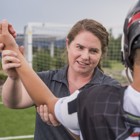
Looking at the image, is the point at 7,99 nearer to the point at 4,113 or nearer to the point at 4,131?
the point at 4,131

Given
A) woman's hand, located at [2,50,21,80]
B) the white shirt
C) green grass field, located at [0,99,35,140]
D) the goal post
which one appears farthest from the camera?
the goal post

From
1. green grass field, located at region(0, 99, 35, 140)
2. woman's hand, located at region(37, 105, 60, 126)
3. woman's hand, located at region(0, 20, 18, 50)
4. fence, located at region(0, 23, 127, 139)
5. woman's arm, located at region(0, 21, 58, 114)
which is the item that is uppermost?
woman's hand, located at region(0, 20, 18, 50)

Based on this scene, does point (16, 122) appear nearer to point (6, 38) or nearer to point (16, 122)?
point (16, 122)

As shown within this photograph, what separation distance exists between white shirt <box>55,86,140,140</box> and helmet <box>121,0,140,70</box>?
11cm

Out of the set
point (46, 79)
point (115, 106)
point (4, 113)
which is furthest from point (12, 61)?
point (4, 113)

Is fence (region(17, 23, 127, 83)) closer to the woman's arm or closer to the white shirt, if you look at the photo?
the woman's arm

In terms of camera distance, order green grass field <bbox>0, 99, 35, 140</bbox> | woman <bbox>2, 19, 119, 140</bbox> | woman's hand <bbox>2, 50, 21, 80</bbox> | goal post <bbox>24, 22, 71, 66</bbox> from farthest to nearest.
→ goal post <bbox>24, 22, 71, 66</bbox> < green grass field <bbox>0, 99, 35, 140</bbox> < woman <bbox>2, 19, 119, 140</bbox> < woman's hand <bbox>2, 50, 21, 80</bbox>

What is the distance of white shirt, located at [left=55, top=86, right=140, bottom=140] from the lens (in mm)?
1308

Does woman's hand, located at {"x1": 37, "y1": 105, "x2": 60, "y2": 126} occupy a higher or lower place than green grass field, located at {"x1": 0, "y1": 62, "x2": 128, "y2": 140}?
higher

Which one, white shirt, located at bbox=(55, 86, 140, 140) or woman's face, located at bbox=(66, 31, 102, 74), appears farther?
woman's face, located at bbox=(66, 31, 102, 74)

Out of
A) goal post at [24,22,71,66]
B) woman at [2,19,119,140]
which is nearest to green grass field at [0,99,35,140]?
goal post at [24,22,71,66]

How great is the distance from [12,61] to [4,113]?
7540 mm

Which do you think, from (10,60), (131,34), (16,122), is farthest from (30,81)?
(16,122)

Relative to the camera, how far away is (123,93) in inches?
53.3
